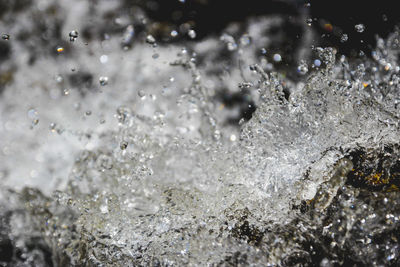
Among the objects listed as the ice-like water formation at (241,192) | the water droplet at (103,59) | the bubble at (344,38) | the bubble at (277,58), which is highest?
the bubble at (344,38)

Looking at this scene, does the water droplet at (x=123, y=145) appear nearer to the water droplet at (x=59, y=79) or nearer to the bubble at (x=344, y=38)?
the water droplet at (x=59, y=79)

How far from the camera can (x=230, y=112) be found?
95.7 inches

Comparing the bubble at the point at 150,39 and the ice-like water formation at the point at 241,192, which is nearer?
the ice-like water formation at the point at 241,192

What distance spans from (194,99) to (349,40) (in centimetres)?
160

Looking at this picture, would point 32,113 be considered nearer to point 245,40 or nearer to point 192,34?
point 192,34

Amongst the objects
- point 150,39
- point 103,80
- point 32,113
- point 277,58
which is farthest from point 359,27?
point 32,113

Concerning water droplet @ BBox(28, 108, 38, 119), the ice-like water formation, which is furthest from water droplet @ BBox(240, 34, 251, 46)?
water droplet @ BBox(28, 108, 38, 119)

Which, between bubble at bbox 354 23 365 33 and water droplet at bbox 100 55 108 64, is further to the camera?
water droplet at bbox 100 55 108 64

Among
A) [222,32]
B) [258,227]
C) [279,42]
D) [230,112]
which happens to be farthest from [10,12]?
[258,227]

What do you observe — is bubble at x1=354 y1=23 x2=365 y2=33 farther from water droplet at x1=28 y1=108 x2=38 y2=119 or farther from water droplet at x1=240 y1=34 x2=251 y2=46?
water droplet at x1=28 y1=108 x2=38 y2=119

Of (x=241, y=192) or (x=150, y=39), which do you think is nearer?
(x=241, y=192)

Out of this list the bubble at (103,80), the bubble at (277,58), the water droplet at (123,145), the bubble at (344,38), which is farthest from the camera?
the bubble at (277,58)

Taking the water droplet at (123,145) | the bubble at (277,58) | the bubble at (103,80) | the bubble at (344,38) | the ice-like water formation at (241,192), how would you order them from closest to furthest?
the ice-like water formation at (241,192) < the water droplet at (123,145) < the bubble at (103,80) < the bubble at (344,38) < the bubble at (277,58)

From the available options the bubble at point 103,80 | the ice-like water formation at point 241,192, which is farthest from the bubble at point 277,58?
the bubble at point 103,80
